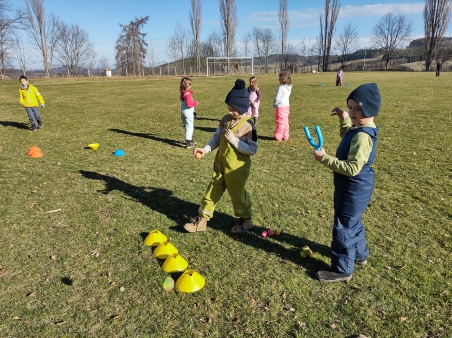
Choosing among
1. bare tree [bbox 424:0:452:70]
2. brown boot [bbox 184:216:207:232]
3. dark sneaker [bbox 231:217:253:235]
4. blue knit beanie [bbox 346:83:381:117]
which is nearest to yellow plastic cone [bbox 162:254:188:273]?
brown boot [bbox 184:216:207:232]

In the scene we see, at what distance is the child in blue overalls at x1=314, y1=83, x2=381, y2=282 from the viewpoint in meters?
2.81

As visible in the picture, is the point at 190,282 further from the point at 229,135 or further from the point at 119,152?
the point at 119,152

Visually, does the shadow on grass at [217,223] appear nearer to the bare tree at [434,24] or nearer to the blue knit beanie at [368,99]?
the blue knit beanie at [368,99]

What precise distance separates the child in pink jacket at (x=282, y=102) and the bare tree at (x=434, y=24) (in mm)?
58053

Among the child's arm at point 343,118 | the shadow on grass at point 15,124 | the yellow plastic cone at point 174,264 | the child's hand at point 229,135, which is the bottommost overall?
the yellow plastic cone at point 174,264

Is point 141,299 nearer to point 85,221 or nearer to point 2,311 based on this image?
point 2,311

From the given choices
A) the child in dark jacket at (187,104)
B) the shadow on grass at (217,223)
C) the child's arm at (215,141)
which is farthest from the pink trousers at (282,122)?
the child's arm at (215,141)

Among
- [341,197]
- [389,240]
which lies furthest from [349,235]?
[389,240]

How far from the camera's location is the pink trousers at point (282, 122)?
8.88 metres

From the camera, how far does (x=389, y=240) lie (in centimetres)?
409

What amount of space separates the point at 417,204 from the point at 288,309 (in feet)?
10.9

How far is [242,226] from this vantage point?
432cm

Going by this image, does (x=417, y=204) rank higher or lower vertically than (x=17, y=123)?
lower

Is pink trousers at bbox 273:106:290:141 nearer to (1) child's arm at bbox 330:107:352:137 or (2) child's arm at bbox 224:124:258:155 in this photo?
(2) child's arm at bbox 224:124:258:155
